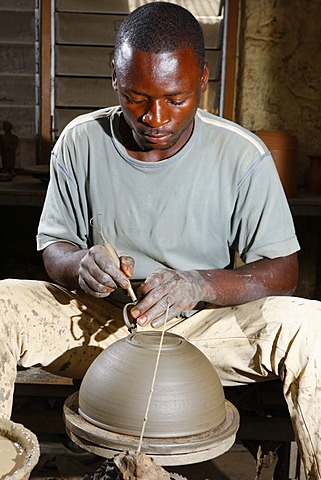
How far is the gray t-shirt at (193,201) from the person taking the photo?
2750mm

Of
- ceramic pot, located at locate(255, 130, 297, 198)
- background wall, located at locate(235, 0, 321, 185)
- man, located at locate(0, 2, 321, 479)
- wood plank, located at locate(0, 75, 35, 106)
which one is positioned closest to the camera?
man, located at locate(0, 2, 321, 479)

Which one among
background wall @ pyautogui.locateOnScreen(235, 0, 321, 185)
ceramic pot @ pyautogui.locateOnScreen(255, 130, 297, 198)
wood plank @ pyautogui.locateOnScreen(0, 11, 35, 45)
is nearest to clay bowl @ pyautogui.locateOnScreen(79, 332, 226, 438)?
ceramic pot @ pyautogui.locateOnScreen(255, 130, 297, 198)

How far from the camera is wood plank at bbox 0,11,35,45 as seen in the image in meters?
5.30

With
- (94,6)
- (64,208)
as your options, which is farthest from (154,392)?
(94,6)

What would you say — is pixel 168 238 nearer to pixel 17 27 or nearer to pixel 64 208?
pixel 64 208

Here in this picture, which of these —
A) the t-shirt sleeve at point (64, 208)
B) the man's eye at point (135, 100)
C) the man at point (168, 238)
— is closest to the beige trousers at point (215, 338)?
the man at point (168, 238)

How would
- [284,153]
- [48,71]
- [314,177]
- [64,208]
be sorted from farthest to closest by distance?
[48,71] → [314,177] → [284,153] → [64,208]

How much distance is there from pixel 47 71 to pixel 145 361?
11.6 feet

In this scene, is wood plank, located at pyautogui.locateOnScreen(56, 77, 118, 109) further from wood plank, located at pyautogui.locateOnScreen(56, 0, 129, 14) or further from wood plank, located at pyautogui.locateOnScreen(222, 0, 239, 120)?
wood plank, located at pyautogui.locateOnScreen(222, 0, 239, 120)

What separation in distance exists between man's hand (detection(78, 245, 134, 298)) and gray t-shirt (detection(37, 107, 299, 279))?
0.38 metres

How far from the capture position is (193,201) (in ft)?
9.11

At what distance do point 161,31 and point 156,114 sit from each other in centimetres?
29

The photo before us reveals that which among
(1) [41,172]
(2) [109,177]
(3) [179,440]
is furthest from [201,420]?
(1) [41,172]

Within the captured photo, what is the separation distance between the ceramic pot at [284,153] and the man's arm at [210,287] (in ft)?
6.74
